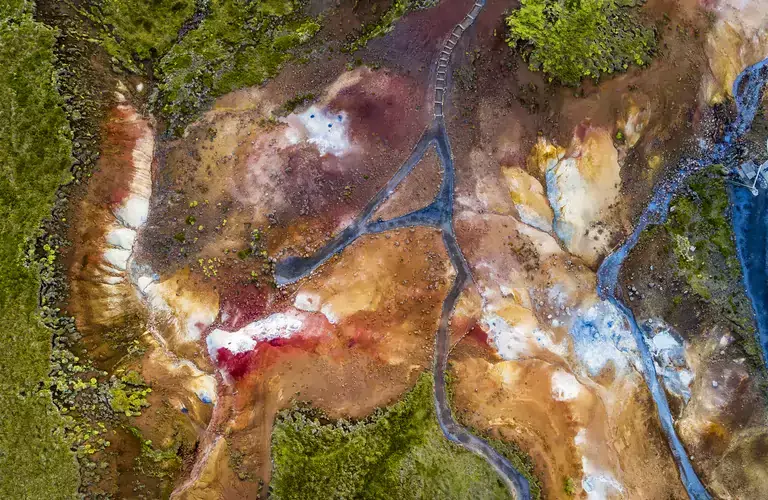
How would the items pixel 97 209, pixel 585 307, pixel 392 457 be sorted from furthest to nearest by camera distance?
pixel 585 307
pixel 392 457
pixel 97 209

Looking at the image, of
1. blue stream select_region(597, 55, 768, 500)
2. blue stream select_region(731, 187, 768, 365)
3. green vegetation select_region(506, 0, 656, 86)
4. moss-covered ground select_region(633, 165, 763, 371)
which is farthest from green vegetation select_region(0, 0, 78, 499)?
blue stream select_region(731, 187, 768, 365)

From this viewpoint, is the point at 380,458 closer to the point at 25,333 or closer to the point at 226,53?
the point at 25,333

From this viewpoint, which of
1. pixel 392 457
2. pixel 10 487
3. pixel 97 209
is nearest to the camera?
pixel 10 487

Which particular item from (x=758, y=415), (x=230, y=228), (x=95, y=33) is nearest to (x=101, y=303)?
(x=230, y=228)

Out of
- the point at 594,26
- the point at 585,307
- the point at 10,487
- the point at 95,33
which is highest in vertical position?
the point at 594,26

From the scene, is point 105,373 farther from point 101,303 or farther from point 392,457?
point 392,457

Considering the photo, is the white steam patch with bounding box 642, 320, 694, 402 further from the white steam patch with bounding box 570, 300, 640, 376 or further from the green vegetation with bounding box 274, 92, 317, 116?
the green vegetation with bounding box 274, 92, 317, 116

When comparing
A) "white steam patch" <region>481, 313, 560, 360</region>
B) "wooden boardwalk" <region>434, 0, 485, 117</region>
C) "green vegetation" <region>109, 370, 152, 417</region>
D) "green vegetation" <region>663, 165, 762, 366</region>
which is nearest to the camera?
"green vegetation" <region>109, 370, 152, 417</region>
